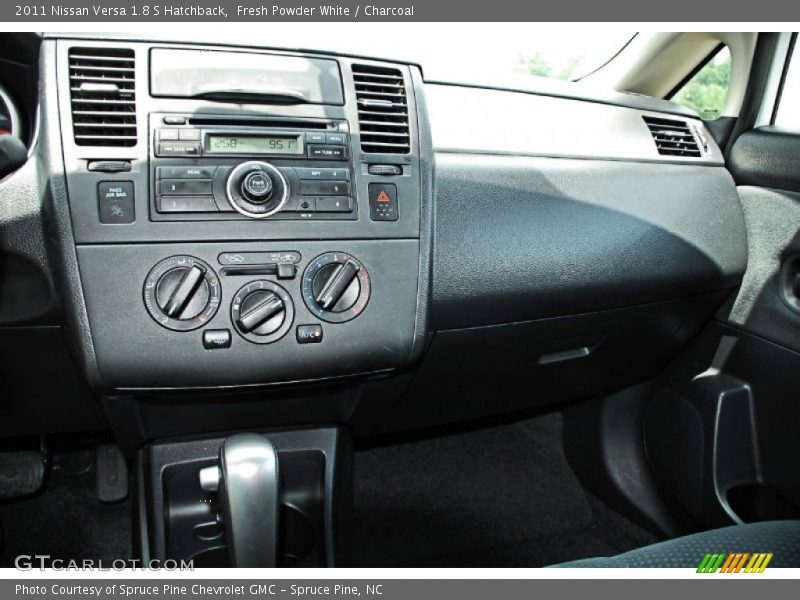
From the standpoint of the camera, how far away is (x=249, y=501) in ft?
3.34

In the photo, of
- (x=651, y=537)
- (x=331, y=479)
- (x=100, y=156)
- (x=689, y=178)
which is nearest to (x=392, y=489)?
(x=331, y=479)

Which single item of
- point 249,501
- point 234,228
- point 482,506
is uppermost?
point 234,228

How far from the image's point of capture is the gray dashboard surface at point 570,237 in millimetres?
1162

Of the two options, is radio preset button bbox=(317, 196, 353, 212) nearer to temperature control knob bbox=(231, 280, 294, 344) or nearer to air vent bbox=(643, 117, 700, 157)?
temperature control knob bbox=(231, 280, 294, 344)

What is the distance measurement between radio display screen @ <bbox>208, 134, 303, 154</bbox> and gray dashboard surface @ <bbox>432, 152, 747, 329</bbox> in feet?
0.85

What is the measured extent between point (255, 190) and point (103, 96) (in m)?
0.26

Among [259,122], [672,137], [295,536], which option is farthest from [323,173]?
[672,137]

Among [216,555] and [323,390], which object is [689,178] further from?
[216,555]

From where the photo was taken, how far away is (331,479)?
129 centimetres

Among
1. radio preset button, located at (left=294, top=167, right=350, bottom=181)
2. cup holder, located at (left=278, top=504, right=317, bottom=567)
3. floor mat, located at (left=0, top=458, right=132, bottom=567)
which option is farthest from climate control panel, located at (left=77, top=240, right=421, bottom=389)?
floor mat, located at (left=0, top=458, right=132, bottom=567)

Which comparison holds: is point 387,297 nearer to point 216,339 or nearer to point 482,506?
point 216,339

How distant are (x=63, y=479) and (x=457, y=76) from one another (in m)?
1.37

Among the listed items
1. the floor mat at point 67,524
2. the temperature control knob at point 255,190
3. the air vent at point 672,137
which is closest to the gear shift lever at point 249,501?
the temperature control knob at point 255,190

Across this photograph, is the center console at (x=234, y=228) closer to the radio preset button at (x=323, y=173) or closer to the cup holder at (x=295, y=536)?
the radio preset button at (x=323, y=173)
